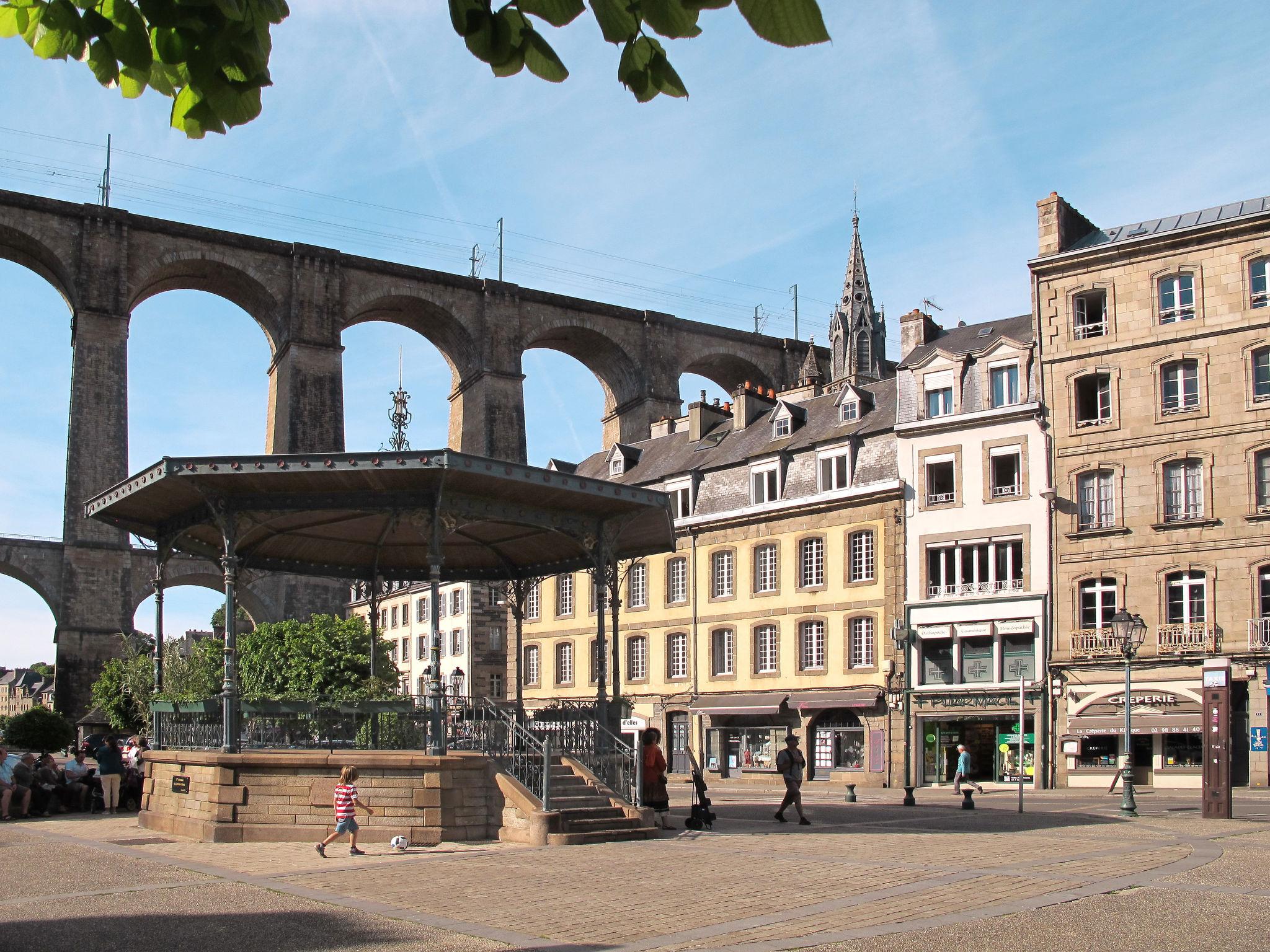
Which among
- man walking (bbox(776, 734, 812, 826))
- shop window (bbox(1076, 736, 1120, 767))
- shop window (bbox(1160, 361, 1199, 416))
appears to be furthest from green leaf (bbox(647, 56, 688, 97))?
shop window (bbox(1076, 736, 1120, 767))

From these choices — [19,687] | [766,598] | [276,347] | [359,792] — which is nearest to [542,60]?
[359,792]

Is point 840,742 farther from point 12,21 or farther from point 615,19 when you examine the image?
point 12,21

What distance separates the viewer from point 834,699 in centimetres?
3578

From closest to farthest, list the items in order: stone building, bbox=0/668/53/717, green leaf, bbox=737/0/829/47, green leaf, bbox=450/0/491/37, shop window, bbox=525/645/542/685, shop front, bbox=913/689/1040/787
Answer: green leaf, bbox=737/0/829/47
green leaf, bbox=450/0/491/37
shop front, bbox=913/689/1040/787
shop window, bbox=525/645/542/685
stone building, bbox=0/668/53/717

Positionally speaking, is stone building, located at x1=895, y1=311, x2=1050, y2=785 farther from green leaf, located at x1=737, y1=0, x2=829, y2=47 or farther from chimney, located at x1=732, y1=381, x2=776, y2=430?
green leaf, located at x1=737, y1=0, x2=829, y2=47

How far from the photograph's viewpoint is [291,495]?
16.8 meters

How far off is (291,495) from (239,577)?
Result: 189cm

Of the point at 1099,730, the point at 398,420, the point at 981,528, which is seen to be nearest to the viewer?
the point at 1099,730

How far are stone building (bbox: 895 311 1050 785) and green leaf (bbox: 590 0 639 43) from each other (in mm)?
30340

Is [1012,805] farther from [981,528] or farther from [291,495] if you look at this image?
[291,495]

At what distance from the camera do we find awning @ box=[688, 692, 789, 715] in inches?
1459

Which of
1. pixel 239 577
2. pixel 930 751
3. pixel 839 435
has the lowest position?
pixel 930 751

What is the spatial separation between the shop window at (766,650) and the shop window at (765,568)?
113 cm

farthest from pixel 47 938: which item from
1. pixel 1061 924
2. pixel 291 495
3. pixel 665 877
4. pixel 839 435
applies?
pixel 839 435
